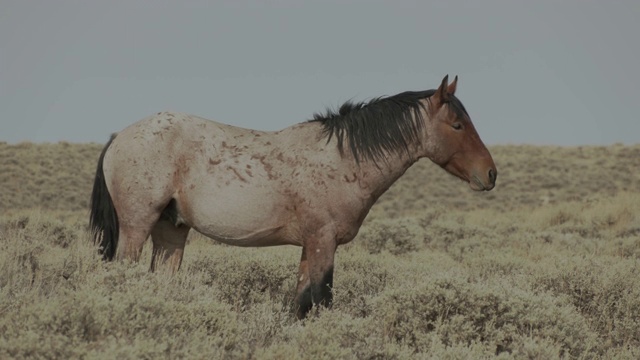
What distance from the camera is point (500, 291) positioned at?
5609mm

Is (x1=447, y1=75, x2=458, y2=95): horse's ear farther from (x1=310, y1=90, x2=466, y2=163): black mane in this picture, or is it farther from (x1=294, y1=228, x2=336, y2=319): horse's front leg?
(x1=294, y1=228, x2=336, y2=319): horse's front leg

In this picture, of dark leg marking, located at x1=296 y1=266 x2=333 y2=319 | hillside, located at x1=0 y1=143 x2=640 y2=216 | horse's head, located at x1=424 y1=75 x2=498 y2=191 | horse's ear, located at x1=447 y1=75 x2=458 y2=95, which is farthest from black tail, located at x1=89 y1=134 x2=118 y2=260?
hillside, located at x1=0 y1=143 x2=640 y2=216

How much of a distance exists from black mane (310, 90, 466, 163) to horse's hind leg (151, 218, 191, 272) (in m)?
1.67

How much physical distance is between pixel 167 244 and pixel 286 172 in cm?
145

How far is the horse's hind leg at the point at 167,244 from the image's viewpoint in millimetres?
6367

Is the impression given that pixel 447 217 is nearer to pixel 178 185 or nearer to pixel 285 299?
pixel 285 299

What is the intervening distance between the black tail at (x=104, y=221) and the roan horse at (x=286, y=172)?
0.01 m

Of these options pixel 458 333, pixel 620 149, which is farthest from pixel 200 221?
pixel 620 149

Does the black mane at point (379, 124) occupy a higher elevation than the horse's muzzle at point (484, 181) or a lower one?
higher

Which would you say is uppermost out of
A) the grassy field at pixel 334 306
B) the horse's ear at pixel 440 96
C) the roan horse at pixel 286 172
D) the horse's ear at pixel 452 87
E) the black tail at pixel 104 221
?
the horse's ear at pixel 452 87

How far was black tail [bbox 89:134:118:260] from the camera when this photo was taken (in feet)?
20.5

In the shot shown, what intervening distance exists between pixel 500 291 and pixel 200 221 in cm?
256

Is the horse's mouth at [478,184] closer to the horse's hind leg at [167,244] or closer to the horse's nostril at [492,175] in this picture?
the horse's nostril at [492,175]

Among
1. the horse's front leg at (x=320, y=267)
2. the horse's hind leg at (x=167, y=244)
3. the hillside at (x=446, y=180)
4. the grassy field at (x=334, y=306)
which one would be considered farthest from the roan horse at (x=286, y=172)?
the hillside at (x=446, y=180)
